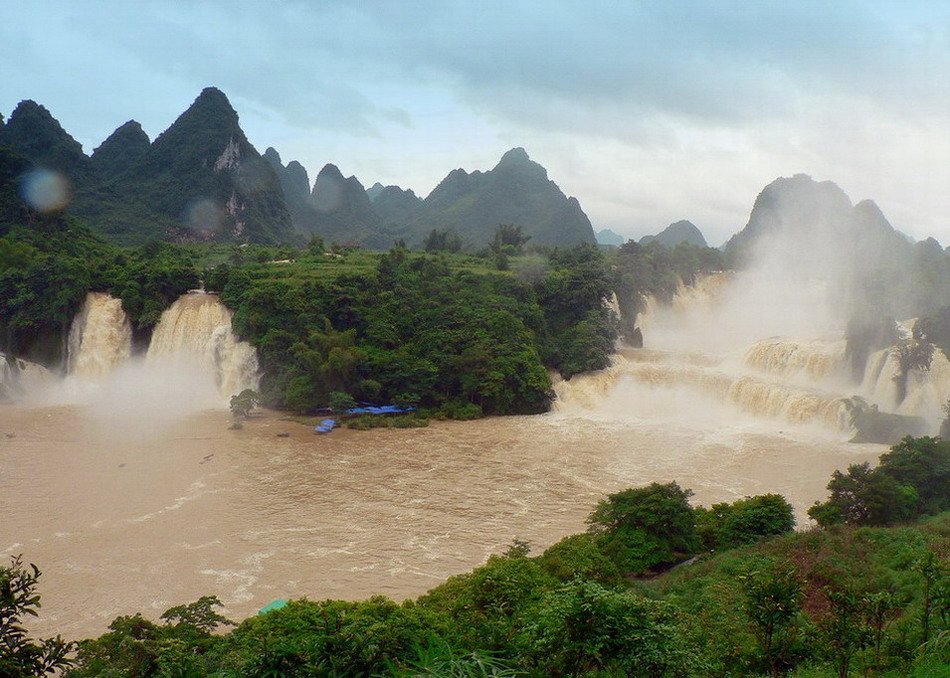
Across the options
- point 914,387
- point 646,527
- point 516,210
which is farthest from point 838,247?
point 646,527

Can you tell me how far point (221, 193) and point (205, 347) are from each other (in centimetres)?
3479

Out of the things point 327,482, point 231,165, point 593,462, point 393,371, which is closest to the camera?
point 327,482

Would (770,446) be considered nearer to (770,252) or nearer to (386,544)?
(386,544)

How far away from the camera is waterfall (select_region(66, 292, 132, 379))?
25.8 m

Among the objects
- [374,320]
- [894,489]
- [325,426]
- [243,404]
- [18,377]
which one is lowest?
[325,426]

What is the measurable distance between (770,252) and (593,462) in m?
35.8

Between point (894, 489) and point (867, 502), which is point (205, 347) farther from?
point (894, 489)

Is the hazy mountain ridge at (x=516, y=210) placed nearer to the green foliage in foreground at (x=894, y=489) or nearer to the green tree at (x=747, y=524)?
the green foliage in foreground at (x=894, y=489)

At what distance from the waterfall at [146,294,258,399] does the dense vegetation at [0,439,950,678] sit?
639 inches

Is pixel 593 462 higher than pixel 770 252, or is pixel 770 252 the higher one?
pixel 770 252

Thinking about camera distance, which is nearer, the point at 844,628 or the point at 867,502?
the point at 844,628

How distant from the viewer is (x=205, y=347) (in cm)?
2559

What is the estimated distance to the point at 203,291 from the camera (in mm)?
28047

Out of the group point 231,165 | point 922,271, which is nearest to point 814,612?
point 922,271
